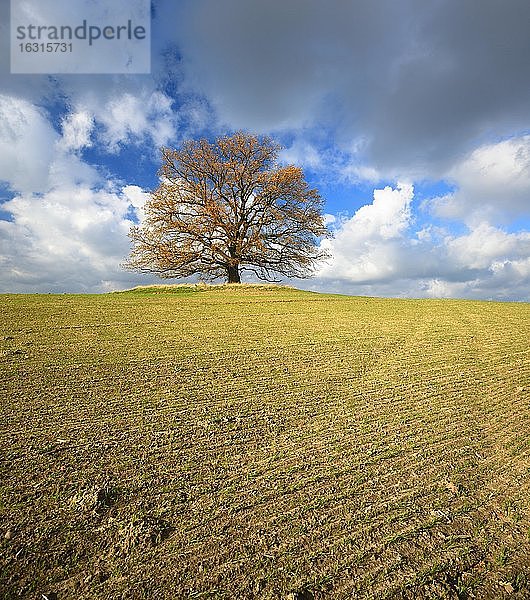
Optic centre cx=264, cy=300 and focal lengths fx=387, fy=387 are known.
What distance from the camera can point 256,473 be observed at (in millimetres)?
3939

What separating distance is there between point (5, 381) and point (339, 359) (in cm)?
576

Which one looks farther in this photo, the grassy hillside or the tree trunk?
the tree trunk

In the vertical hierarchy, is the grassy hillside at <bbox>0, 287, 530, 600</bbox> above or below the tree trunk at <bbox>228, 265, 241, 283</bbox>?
below

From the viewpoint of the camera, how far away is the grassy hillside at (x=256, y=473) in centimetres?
285

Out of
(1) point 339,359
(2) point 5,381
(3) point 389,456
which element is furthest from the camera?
(1) point 339,359

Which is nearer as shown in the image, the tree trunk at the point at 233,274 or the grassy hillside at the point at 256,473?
the grassy hillside at the point at 256,473

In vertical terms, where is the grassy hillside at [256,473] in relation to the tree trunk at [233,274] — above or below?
below

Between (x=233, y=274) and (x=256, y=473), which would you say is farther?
(x=233, y=274)

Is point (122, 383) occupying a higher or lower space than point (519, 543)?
higher

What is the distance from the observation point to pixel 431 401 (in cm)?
607

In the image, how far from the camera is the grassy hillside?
112 inches

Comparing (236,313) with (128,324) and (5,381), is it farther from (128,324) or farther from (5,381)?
(5,381)

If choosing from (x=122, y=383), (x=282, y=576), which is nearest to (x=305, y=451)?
(x=282, y=576)

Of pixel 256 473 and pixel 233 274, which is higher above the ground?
pixel 233 274
